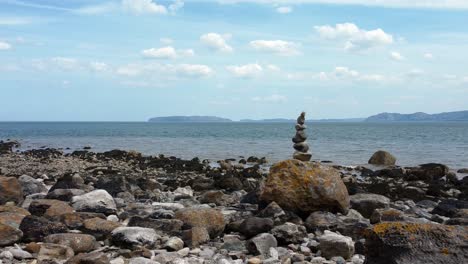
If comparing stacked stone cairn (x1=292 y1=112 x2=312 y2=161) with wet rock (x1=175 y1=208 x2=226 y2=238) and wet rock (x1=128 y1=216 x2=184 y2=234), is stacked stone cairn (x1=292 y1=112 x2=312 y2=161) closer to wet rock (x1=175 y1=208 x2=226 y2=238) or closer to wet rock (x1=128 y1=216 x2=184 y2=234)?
wet rock (x1=175 y1=208 x2=226 y2=238)

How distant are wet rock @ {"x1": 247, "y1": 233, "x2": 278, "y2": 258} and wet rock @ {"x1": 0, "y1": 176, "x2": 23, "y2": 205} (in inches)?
271

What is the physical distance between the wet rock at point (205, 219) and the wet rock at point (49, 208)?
7.47 ft

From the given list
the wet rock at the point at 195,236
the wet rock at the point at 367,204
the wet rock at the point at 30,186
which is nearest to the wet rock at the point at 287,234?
the wet rock at the point at 195,236

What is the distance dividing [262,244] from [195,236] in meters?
1.16

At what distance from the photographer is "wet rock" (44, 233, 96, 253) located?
8.04 meters

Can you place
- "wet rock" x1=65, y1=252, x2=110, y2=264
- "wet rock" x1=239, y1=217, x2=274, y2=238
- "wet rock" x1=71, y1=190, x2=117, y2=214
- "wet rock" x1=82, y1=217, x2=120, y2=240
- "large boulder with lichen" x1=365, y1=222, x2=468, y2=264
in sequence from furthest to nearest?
"wet rock" x1=71, y1=190, x2=117, y2=214 < "wet rock" x1=239, y1=217, x2=274, y2=238 < "wet rock" x1=82, y1=217, x2=120, y2=240 < "wet rock" x1=65, y1=252, x2=110, y2=264 < "large boulder with lichen" x1=365, y1=222, x2=468, y2=264

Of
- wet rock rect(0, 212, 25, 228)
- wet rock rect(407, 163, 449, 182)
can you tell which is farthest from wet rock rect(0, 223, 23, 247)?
wet rock rect(407, 163, 449, 182)

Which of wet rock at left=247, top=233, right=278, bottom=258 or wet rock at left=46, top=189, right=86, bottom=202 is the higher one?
wet rock at left=46, top=189, right=86, bottom=202

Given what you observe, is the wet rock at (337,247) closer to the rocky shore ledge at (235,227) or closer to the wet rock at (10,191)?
the rocky shore ledge at (235,227)

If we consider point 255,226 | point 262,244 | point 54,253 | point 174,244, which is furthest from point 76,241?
point 255,226

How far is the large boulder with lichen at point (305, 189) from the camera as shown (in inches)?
464

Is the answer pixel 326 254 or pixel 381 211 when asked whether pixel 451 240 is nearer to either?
pixel 326 254

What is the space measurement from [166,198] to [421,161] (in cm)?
2712

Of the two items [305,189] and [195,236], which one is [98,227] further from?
[305,189]
